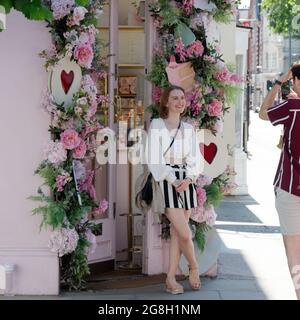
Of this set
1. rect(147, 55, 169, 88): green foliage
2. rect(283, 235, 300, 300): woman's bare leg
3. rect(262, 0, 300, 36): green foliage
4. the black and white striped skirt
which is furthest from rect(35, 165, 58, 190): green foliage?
rect(262, 0, 300, 36): green foliage

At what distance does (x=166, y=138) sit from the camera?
5.37 meters

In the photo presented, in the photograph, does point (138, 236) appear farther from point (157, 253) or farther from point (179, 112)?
Answer: point (179, 112)

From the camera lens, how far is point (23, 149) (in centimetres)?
544

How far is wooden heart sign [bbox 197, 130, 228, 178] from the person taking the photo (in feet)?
19.8

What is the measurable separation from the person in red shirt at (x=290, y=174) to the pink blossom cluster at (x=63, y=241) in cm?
171

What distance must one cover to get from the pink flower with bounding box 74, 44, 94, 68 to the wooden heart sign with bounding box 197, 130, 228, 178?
1283 millimetres

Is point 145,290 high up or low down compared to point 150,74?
down

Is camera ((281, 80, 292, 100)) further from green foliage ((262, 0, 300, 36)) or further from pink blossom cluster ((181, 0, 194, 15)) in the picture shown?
green foliage ((262, 0, 300, 36))

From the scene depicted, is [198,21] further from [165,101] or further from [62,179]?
[62,179]
